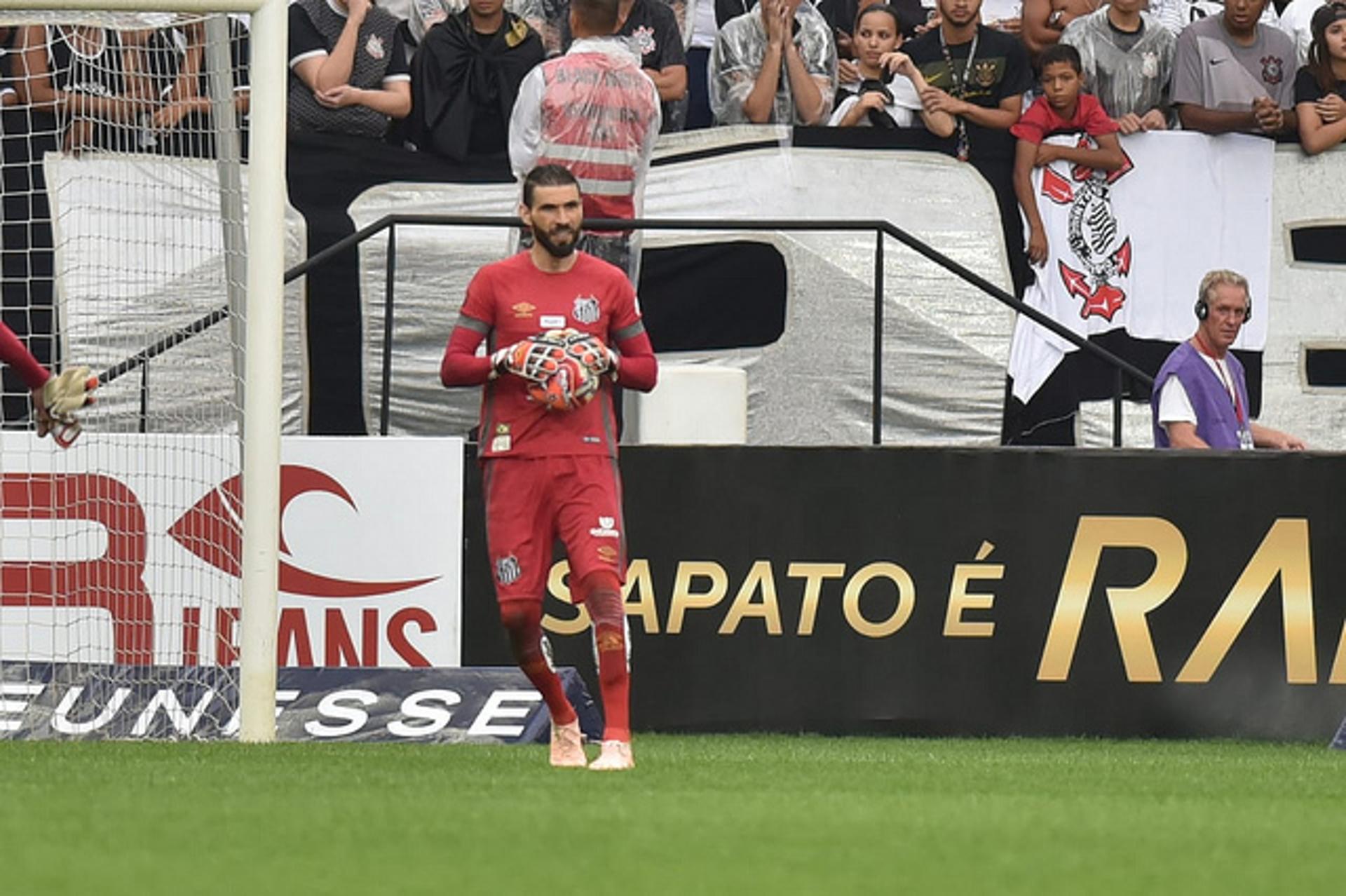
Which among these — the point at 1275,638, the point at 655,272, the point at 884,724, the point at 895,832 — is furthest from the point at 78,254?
the point at 895,832

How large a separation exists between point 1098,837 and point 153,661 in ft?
22.3

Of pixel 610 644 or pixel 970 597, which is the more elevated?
pixel 610 644

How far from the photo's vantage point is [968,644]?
1311 cm

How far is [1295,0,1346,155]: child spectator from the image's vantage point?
15398 millimetres

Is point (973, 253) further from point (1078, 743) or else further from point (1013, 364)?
point (1078, 743)

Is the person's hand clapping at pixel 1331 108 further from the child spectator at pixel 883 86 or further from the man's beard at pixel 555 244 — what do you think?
the man's beard at pixel 555 244

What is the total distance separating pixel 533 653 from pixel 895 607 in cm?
379

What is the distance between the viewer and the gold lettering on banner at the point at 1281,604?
13.1 metres

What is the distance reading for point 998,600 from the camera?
13117 mm

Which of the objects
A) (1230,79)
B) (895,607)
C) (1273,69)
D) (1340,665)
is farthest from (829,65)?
(1340,665)

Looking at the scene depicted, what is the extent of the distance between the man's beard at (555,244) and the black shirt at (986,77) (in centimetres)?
603

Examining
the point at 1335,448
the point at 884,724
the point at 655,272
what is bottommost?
the point at 884,724

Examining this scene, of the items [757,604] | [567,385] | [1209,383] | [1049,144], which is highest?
[1049,144]

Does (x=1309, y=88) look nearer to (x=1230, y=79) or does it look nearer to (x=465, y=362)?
(x=1230, y=79)
